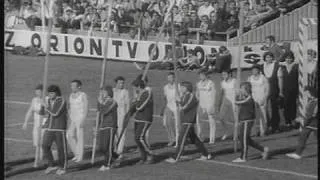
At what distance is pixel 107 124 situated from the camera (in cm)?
1469

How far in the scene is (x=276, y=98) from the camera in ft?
61.0

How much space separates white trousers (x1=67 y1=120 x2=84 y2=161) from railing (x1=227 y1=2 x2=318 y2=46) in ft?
39.5

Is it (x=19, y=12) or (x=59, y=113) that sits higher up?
(x=19, y=12)

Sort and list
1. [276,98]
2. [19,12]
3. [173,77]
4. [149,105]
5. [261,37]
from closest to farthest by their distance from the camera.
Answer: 1. [149,105]
2. [173,77]
3. [276,98]
4. [261,37]
5. [19,12]

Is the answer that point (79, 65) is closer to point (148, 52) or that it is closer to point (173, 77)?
point (148, 52)

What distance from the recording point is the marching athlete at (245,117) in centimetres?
1514

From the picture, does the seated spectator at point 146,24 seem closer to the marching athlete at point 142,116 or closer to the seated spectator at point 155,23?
the seated spectator at point 155,23

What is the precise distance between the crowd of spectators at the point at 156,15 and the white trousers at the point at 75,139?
34.1ft

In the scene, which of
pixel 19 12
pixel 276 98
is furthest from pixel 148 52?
pixel 276 98

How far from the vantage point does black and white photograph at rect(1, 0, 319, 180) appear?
48.2 feet

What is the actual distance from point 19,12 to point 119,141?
48.4 ft

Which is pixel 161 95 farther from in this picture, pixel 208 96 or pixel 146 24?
pixel 208 96

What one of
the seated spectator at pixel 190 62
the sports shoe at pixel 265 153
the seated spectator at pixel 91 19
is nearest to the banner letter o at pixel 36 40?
the seated spectator at pixel 91 19

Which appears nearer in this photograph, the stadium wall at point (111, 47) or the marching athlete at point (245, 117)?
the marching athlete at point (245, 117)
